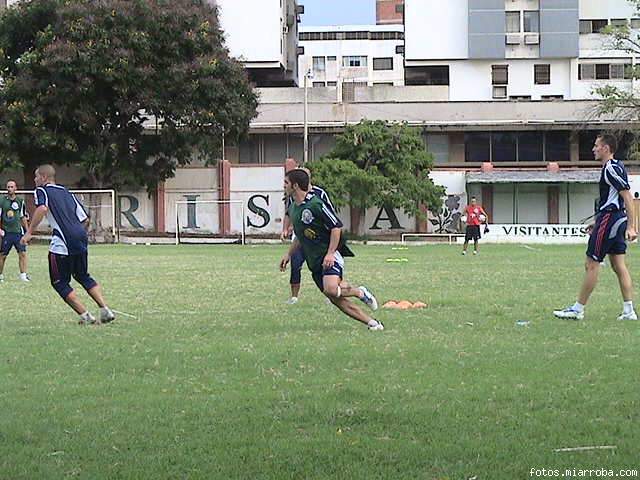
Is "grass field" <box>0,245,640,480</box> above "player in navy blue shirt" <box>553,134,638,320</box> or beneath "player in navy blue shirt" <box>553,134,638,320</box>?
beneath

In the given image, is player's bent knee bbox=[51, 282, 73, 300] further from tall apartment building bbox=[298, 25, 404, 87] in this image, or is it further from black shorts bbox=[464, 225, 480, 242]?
tall apartment building bbox=[298, 25, 404, 87]

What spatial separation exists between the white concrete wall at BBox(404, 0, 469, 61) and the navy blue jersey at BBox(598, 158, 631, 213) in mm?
53751

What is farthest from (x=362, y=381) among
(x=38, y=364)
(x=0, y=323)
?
(x=0, y=323)

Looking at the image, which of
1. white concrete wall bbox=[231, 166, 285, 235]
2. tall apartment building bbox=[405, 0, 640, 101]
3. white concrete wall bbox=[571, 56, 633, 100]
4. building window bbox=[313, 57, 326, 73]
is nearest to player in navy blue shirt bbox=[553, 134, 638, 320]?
white concrete wall bbox=[231, 166, 285, 235]

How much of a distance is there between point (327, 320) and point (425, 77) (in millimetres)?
55910

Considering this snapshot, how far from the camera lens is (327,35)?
10894 cm

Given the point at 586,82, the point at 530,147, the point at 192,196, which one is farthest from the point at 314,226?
the point at 586,82

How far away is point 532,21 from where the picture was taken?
207ft

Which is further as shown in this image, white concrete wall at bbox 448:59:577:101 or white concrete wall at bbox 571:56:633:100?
white concrete wall at bbox 448:59:577:101

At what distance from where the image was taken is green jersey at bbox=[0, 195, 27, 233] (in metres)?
19.2

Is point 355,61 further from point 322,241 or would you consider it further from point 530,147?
point 322,241

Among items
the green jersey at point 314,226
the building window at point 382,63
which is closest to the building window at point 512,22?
the building window at point 382,63

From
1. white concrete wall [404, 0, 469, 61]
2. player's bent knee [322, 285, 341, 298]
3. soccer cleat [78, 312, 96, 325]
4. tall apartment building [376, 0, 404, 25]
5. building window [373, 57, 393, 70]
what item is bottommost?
soccer cleat [78, 312, 96, 325]

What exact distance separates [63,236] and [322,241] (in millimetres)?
2969
